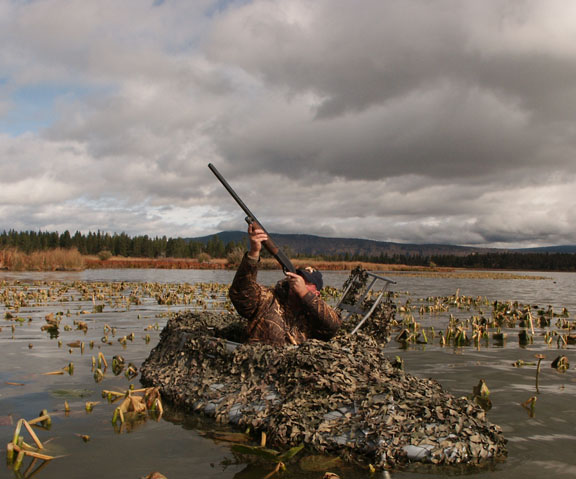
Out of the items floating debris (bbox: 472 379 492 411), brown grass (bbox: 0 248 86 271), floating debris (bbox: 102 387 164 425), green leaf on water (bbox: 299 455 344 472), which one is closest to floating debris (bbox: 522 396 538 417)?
Answer: floating debris (bbox: 472 379 492 411)

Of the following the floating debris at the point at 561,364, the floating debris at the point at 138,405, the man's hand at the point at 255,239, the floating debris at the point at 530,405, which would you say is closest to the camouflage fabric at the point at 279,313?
the man's hand at the point at 255,239

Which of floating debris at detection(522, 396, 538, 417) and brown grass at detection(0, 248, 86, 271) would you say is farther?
brown grass at detection(0, 248, 86, 271)

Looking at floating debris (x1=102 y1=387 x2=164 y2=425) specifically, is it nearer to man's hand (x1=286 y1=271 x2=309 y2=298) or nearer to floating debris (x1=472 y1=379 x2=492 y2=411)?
man's hand (x1=286 y1=271 x2=309 y2=298)

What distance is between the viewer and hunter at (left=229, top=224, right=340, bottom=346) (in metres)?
6.32

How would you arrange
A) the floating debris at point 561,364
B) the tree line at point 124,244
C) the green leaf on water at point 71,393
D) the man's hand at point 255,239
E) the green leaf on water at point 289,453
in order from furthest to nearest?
1. the tree line at point 124,244
2. the floating debris at point 561,364
3. the green leaf on water at point 71,393
4. the man's hand at point 255,239
5. the green leaf on water at point 289,453

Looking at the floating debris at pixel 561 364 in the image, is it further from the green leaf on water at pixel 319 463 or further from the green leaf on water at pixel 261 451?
the green leaf on water at pixel 261 451

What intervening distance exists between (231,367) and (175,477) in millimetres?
1955

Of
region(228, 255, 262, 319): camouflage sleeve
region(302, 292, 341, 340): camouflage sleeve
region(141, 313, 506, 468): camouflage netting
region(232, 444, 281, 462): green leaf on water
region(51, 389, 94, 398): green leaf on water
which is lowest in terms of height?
region(51, 389, 94, 398): green leaf on water

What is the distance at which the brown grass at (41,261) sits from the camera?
4184 centimetres

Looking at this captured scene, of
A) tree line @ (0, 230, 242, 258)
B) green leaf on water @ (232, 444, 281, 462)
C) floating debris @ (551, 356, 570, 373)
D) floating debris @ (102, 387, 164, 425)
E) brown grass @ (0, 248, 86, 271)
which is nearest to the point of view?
green leaf on water @ (232, 444, 281, 462)

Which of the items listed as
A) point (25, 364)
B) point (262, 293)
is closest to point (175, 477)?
point (262, 293)

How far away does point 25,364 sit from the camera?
27.6ft

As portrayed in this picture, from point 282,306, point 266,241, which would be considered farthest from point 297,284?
point 266,241

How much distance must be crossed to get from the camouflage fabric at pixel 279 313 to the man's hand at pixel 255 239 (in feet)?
0.47
